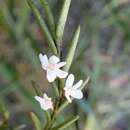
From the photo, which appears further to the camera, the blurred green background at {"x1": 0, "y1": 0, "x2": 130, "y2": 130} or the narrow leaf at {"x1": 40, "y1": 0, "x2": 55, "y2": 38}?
the blurred green background at {"x1": 0, "y1": 0, "x2": 130, "y2": 130}

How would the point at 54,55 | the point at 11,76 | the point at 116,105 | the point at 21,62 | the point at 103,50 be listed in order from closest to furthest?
the point at 54,55 → the point at 11,76 → the point at 116,105 → the point at 21,62 → the point at 103,50

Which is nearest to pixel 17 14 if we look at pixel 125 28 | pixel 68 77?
pixel 125 28

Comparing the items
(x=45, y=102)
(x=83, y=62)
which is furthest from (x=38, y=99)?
(x=83, y=62)

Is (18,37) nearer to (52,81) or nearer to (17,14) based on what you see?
(17,14)

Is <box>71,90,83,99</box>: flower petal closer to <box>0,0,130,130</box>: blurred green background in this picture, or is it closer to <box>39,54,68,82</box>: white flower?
<box>39,54,68,82</box>: white flower

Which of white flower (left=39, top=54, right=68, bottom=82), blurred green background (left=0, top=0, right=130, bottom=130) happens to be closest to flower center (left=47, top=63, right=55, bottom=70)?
white flower (left=39, top=54, right=68, bottom=82)
